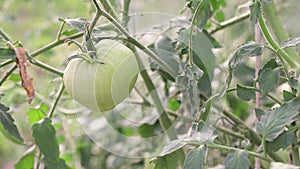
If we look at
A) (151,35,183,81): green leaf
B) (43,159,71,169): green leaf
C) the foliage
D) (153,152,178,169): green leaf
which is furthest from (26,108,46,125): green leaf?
(153,152,178,169): green leaf

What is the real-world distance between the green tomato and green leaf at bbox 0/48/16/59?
0.08 metres

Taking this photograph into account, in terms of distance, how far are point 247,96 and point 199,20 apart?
22 cm

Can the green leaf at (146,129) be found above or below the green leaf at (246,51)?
below

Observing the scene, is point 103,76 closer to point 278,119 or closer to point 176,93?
point 278,119

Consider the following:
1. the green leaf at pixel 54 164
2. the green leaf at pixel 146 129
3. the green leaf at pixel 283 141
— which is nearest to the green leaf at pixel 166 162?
the green leaf at pixel 283 141

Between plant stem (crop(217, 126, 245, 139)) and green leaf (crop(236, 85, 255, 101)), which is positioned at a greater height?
green leaf (crop(236, 85, 255, 101))

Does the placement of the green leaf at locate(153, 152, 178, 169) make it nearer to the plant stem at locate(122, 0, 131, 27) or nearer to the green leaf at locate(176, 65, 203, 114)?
the green leaf at locate(176, 65, 203, 114)

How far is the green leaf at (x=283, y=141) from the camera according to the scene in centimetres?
52

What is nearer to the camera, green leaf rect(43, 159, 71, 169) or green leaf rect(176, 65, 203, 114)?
green leaf rect(176, 65, 203, 114)

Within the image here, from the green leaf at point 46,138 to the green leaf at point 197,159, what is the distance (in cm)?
26

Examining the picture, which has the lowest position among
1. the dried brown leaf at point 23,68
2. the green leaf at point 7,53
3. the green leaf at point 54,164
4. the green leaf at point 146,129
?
the green leaf at point 54,164

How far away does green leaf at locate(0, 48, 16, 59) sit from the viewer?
1.95 feet

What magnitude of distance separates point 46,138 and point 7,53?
0.49 feet

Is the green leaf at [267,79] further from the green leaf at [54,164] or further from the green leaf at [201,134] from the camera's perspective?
the green leaf at [54,164]
